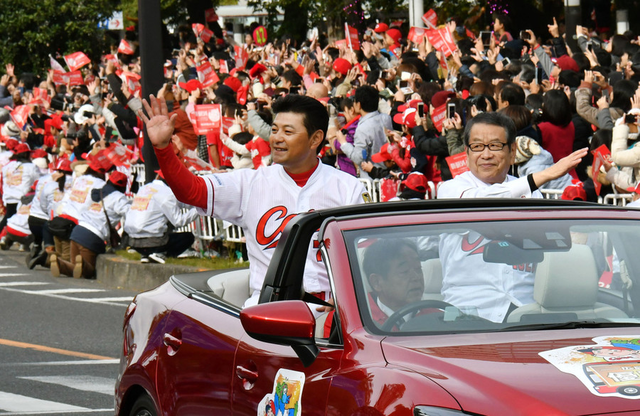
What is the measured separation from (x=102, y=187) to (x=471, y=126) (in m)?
10.3

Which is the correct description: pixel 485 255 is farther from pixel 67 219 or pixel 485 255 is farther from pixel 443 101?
pixel 67 219

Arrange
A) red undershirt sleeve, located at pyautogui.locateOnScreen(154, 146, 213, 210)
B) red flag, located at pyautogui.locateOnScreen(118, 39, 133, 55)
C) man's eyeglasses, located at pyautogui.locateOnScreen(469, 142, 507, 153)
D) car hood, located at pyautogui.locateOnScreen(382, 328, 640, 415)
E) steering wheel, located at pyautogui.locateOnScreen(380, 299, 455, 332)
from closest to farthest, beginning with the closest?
1. car hood, located at pyautogui.locateOnScreen(382, 328, 640, 415)
2. steering wheel, located at pyautogui.locateOnScreen(380, 299, 455, 332)
3. red undershirt sleeve, located at pyautogui.locateOnScreen(154, 146, 213, 210)
4. man's eyeglasses, located at pyautogui.locateOnScreen(469, 142, 507, 153)
5. red flag, located at pyautogui.locateOnScreen(118, 39, 133, 55)

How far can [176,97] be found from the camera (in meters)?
17.8

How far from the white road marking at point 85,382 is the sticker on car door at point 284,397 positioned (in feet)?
13.8

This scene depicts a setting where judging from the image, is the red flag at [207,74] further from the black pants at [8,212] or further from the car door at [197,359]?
the car door at [197,359]

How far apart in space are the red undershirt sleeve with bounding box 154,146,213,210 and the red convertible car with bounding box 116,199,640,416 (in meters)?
0.88

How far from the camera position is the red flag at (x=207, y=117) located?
48.7 feet

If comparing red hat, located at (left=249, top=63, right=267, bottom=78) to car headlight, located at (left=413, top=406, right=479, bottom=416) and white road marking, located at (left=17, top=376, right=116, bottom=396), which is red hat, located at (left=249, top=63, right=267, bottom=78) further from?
car headlight, located at (left=413, top=406, right=479, bottom=416)

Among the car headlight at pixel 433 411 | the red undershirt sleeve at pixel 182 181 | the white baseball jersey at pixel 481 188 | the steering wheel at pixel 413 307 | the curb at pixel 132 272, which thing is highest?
the red undershirt sleeve at pixel 182 181

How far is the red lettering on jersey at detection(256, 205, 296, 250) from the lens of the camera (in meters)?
5.24

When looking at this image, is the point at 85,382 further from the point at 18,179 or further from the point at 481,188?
the point at 18,179

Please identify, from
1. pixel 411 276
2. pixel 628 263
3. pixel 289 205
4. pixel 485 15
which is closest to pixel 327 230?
pixel 411 276

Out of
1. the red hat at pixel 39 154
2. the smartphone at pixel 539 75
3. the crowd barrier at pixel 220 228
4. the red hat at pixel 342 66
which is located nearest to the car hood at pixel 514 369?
the crowd barrier at pixel 220 228

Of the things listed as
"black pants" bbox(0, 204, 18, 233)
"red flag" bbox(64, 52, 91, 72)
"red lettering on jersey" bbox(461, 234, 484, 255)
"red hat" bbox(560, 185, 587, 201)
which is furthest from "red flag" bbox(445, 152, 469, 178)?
"red flag" bbox(64, 52, 91, 72)
